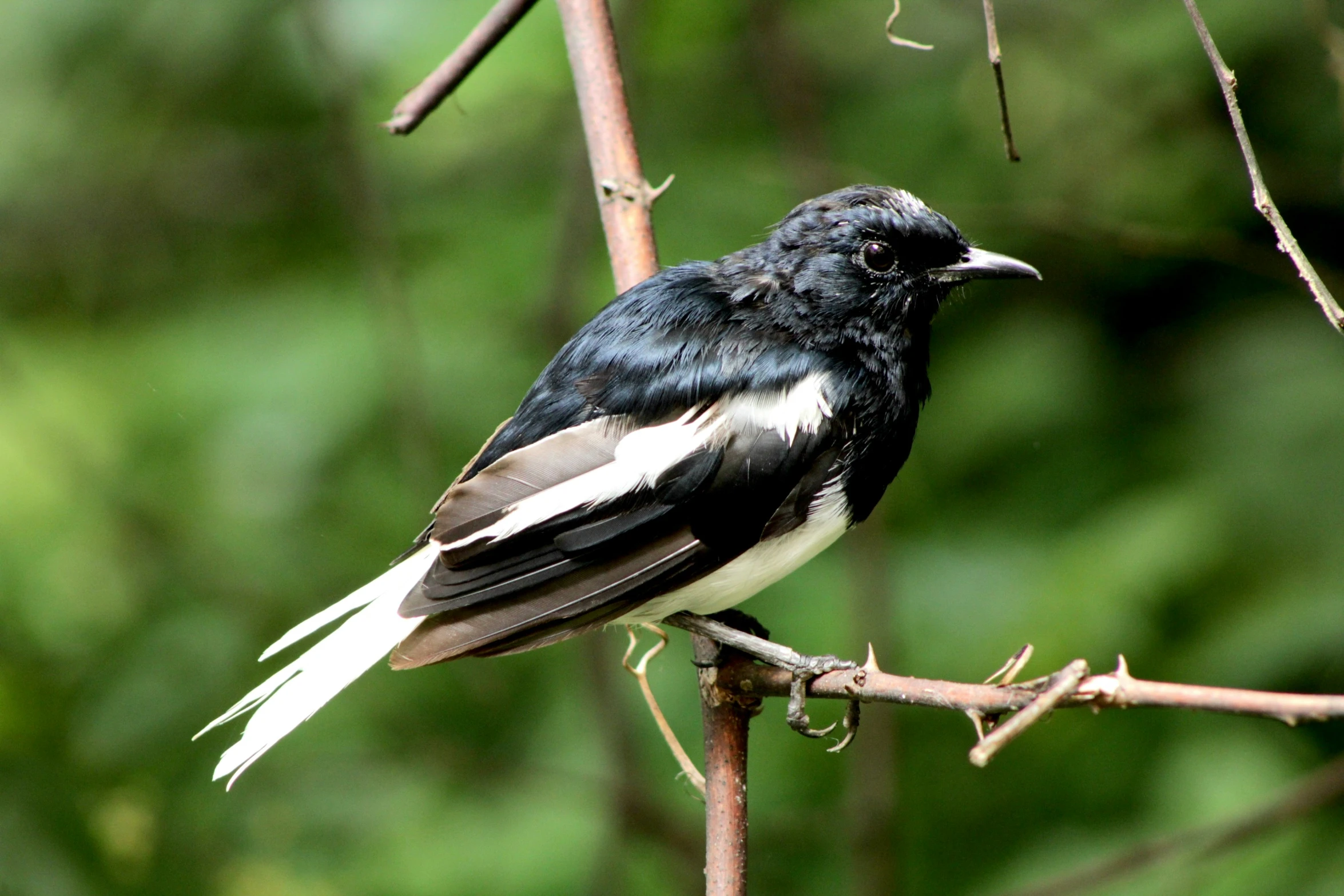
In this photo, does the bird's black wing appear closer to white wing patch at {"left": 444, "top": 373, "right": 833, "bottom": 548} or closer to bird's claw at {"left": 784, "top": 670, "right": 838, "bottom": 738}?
white wing patch at {"left": 444, "top": 373, "right": 833, "bottom": 548}

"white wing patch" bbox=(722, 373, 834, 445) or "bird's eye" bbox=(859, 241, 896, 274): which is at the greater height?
"bird's eye" bbox=(859, 241, 896, 274)

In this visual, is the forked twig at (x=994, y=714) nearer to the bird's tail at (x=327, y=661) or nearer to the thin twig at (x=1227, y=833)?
the bird's tail at (x=327, y=661)

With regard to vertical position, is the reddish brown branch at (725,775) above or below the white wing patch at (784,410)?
below

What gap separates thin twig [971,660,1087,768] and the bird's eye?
146 cm

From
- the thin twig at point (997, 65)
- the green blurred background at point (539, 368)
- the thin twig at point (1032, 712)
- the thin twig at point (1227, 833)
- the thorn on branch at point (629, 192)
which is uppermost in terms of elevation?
the thin twig at point (997, 65)

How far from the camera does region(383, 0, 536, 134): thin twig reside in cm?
278

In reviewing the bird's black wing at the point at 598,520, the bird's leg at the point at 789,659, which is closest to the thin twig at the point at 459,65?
the bird's black wing at the point at 598,520

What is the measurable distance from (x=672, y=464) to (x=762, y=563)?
29cm

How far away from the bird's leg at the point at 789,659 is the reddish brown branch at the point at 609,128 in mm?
744

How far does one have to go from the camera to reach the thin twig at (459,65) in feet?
9.12

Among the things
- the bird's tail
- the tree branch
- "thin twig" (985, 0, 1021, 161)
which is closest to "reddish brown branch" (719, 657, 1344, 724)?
the tree branch

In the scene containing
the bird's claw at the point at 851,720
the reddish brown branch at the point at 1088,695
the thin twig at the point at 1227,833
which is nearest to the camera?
the reddish brown branch at the point at 1088,695

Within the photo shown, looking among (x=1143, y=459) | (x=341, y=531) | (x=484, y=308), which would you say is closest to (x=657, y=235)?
(x=484, y=308)

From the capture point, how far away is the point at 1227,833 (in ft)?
9.82
